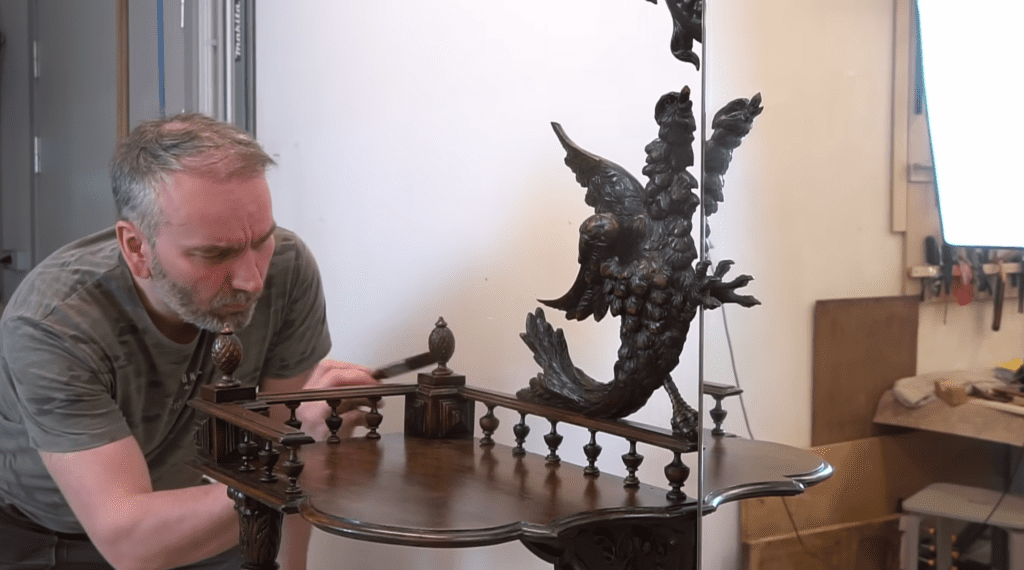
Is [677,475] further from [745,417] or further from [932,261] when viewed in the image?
[932,261]

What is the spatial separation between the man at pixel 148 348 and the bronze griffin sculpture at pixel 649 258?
553 millimetres

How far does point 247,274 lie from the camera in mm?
1593

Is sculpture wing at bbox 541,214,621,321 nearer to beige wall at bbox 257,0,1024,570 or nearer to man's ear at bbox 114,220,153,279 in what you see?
beige wall at bbox 257,0,1024,570

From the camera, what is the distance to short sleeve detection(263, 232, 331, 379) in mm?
1903

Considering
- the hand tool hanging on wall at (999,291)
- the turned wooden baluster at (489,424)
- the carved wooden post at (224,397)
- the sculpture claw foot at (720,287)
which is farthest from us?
the turned wooden baluster at (489,424)

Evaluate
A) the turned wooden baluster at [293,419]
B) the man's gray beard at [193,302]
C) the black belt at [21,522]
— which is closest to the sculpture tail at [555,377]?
the turned wooden baluster at [293,419]

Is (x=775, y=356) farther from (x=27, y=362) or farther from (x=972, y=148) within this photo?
(x=27, y=362)

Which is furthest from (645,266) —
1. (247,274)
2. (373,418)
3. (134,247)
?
(134,247)

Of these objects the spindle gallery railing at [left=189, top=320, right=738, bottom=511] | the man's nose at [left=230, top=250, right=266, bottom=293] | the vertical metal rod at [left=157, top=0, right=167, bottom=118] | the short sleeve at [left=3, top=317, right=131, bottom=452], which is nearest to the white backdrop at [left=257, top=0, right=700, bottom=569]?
the spindle gallery railing at [left=189, top=320, right=738, bottom=511]

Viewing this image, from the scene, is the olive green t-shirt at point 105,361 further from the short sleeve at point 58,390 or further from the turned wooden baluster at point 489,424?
the turned wooden baluster at point 489,424

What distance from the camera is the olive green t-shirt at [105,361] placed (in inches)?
61.0

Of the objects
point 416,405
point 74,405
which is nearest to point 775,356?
point 416,405

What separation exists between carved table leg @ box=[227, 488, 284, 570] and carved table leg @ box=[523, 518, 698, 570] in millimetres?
334

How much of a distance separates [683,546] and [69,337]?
1121 mm
